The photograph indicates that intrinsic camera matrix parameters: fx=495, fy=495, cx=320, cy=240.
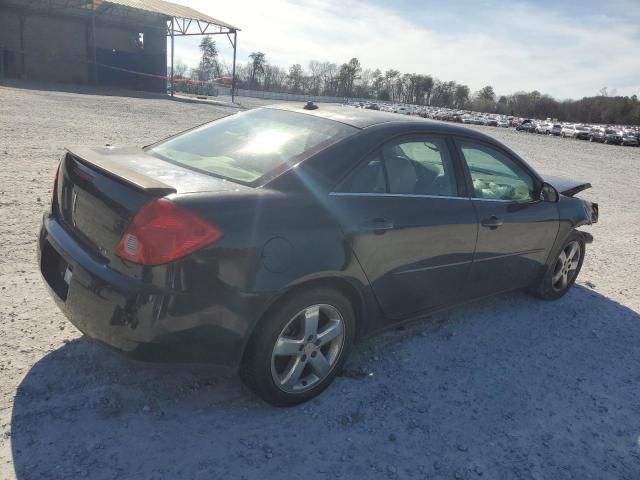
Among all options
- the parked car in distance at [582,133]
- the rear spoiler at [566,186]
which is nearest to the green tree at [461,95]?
the parked car in distance at [582,133]

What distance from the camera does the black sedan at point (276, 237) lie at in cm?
229

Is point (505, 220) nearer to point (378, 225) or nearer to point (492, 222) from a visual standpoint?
point (492, 222)

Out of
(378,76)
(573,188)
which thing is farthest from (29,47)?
(378,76)

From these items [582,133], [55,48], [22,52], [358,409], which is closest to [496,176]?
[358,409]

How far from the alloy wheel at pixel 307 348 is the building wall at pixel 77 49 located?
39317 millimetres

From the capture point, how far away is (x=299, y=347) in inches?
108

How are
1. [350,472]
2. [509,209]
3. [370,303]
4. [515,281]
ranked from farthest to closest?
[515,281] → [509,209] → [370,303] → [350,472]

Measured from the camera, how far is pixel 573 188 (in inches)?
194

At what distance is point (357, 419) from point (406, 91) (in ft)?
477

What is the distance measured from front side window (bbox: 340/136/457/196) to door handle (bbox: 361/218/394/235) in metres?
0.19

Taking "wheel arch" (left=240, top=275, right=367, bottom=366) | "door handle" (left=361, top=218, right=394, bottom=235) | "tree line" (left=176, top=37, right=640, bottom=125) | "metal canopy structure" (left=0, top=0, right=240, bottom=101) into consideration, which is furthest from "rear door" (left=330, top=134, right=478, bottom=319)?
"tree line" (left=176, top=37, right=640, bottom=125)

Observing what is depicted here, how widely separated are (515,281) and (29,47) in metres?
40.5

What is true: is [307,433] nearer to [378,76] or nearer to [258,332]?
[258,332]

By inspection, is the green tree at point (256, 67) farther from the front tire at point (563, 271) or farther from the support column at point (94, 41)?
the front tire at point (563, 271)
